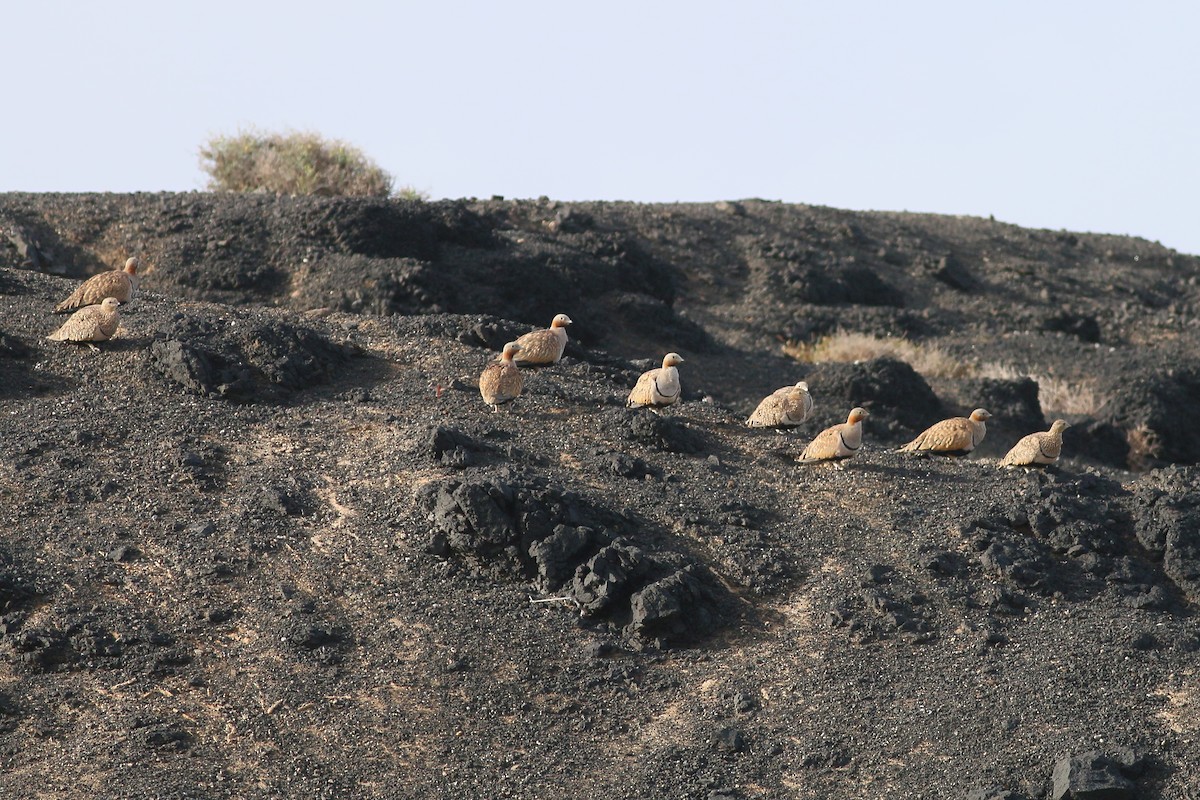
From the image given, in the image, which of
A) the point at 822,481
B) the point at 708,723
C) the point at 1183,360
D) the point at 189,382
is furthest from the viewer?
the point at 1183,360

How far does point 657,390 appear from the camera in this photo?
13.9m

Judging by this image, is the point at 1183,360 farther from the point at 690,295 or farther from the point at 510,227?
the point at 510,227

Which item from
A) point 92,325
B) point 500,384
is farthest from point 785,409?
point 92,325

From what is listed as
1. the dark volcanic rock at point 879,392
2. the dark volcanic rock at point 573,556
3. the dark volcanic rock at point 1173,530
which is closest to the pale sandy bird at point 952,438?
the dark volcanic rock at point 1173,530

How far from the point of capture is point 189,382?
13867 millimetres

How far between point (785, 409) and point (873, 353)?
11092 mm

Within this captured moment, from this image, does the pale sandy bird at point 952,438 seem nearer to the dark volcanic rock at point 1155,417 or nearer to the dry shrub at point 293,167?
the dark volcanic rock at point 1155,417

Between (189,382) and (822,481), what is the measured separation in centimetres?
595

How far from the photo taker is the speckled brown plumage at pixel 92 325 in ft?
47.3

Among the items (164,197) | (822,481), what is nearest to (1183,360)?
(822,481)

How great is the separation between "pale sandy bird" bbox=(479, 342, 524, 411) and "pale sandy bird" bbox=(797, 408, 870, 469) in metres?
2.78

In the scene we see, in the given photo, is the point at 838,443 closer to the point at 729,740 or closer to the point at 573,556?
the point at 573,556

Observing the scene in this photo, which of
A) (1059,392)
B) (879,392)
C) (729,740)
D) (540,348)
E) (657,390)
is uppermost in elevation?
(540,348)

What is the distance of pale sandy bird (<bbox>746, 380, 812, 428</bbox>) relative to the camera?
1384 cm
